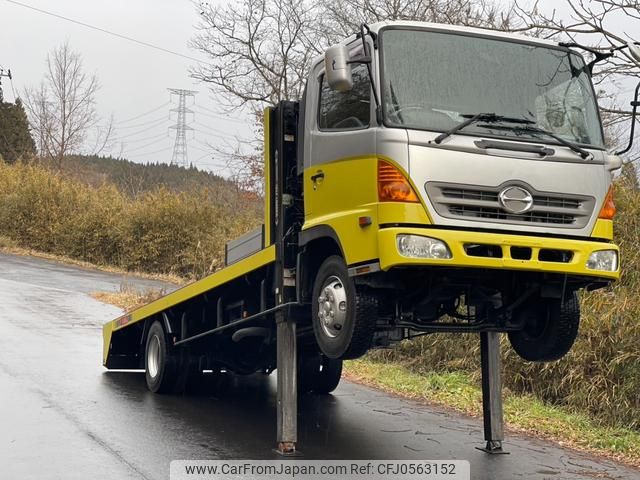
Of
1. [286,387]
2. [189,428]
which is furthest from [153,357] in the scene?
[286,387]

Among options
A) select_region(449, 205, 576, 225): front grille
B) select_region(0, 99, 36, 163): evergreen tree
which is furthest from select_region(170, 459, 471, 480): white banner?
select_region(0, 99, 36, 163): evergreen tree

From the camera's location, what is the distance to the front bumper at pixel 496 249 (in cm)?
539

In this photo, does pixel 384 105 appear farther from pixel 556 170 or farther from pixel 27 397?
pixel 27 397

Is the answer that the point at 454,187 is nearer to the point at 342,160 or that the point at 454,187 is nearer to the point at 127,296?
the point at 342,160

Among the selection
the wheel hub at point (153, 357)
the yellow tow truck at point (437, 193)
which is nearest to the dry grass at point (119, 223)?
the wheel hub at point (153, 357)

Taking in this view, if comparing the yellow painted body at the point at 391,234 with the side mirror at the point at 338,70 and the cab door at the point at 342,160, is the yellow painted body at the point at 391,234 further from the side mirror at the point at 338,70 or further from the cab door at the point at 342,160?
the side mirror at the point at 338,70

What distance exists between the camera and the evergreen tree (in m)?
58.9

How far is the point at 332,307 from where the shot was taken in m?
6.05

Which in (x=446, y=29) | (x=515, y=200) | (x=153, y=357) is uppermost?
(x=446, y=29)

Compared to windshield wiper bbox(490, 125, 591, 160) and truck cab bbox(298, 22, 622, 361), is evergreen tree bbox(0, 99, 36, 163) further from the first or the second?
windshield wiper bbox(490, 125, 591, 160)

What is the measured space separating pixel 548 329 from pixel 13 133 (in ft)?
197

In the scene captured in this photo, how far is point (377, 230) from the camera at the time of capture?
18.1ft

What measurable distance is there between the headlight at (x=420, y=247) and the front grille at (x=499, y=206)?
0.79 feet

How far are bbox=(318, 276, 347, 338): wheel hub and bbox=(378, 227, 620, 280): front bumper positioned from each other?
2.18ft
